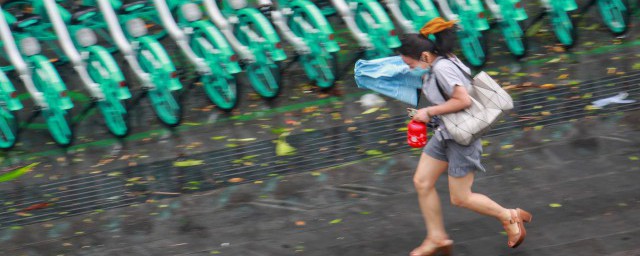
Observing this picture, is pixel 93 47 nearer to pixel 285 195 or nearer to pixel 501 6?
pixel 285 195

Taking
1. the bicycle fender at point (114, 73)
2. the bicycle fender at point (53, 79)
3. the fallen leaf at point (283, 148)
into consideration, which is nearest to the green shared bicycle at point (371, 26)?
the fallen leaf at point (283, 148)

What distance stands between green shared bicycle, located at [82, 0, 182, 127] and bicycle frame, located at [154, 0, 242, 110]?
220mm

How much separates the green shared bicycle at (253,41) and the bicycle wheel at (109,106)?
3.85ft

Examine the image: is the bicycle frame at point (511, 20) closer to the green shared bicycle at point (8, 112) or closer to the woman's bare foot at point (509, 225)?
the woman's bare foot at point (509, 225)

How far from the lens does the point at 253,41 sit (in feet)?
30.9

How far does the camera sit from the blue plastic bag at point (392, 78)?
20.9 ft

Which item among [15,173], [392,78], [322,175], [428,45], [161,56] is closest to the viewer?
[428,45]

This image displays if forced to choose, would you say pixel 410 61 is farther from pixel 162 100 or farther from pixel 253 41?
pixel 162 100

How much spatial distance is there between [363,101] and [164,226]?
2.77m

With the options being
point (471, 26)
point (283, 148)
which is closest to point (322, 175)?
point (283, 148)

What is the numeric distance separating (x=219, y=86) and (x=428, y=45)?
3.92 meters

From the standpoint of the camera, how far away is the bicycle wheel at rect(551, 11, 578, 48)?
395 inches

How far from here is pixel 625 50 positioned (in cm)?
995

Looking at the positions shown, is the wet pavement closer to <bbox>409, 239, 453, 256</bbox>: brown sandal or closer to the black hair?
<bbox>409, 239, 453, 256</bbox>: brown sandal
